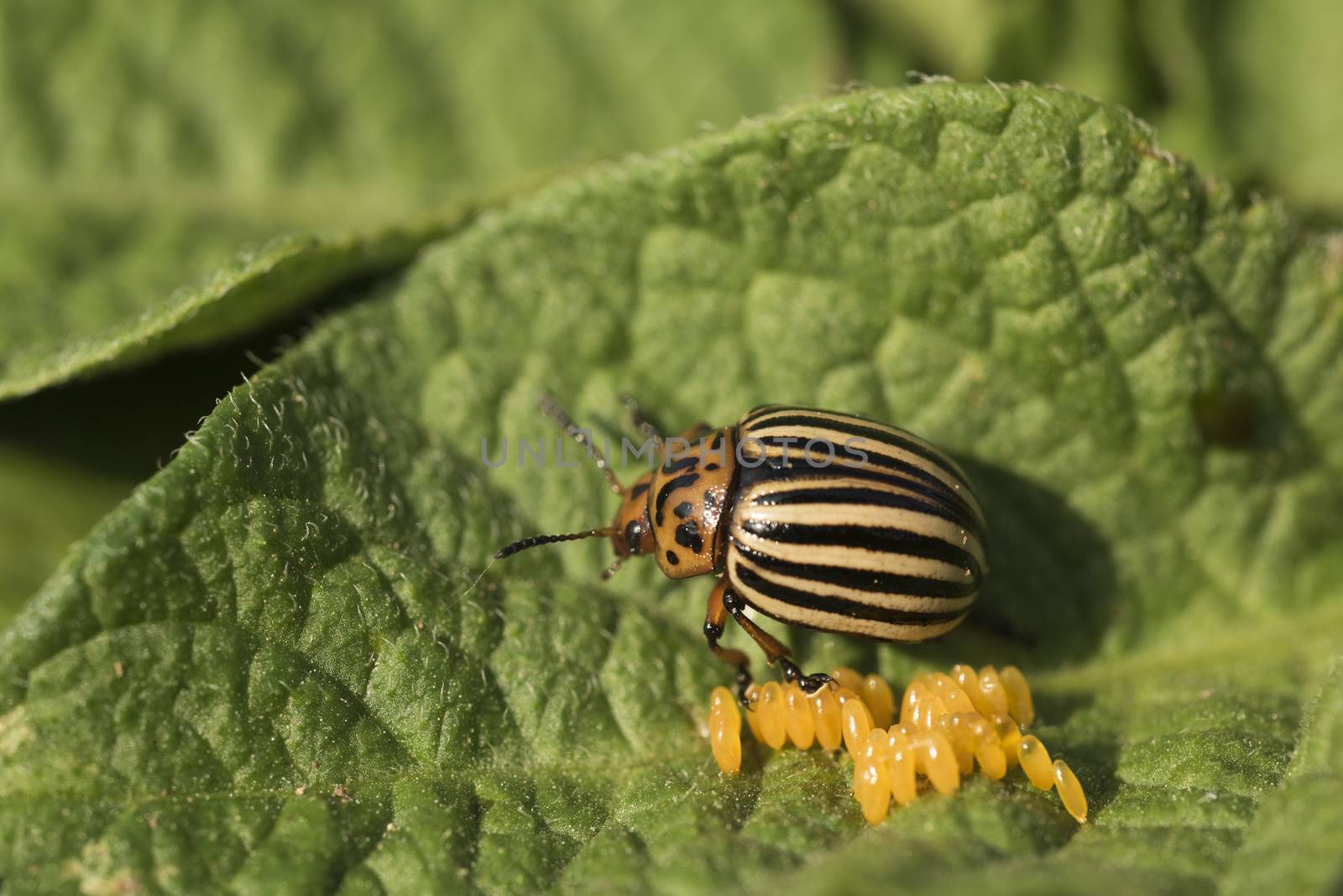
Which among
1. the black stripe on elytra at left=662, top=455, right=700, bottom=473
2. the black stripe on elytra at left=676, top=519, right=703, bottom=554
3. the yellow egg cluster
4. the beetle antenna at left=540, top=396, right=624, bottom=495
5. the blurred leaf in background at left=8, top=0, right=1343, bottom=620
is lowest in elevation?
the yellow egg cluster

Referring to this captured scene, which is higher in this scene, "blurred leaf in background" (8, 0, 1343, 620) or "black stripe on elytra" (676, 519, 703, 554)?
"blurred leaf in background" (8, 0, 1343, 620)

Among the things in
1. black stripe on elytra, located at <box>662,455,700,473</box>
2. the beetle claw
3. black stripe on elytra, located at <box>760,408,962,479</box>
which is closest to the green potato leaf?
black stripe on elytra, located at <box>662,455,700,473</box>

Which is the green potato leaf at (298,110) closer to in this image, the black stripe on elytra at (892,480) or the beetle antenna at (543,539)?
the beetle antenna at (543,539)

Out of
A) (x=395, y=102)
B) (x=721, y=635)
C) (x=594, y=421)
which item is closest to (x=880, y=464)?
(x=721, y=635)

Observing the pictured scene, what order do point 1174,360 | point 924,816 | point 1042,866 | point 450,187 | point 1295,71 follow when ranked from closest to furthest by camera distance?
point 1042,866 → point 924,816 → point 1174,360 → point 450,187 → point 1295,71

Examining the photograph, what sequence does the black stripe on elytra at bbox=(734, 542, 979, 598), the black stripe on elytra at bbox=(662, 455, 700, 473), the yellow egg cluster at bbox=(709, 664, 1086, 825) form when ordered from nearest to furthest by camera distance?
the yellow egg cluster at bbox=(709, 664, 1086, 825) → the black stripe on elytra at bbox=(734, 542, 979, 598) → the black stripe on elytra at bbox=(662, 455, 700, 473)

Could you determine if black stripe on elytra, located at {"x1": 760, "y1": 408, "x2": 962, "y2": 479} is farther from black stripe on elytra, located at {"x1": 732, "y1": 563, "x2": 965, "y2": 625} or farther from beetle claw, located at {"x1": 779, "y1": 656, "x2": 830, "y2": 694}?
beetle claw, located at {"x1": 779, "y1": 656, "x2": 830, "y2": 694}

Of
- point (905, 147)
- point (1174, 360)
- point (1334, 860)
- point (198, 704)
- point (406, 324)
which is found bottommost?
point (1334, 860)

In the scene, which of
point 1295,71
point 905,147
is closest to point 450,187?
point 905,147

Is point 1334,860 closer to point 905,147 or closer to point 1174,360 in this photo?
point 1174,360
